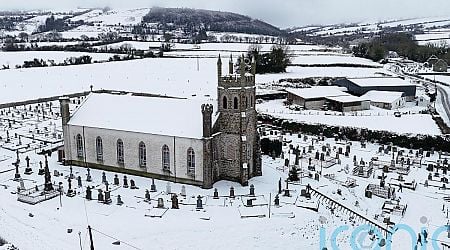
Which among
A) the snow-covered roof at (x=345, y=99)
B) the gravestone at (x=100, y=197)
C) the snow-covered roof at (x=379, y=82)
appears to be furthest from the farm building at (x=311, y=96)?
the gravestone at (x=100, y=197)

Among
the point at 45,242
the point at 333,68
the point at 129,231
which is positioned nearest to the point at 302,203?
the point at 129,231

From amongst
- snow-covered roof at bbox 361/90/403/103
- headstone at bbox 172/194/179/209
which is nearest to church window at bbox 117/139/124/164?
headstone at bbox 172/194/179/209

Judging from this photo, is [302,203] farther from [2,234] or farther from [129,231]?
[2,234]

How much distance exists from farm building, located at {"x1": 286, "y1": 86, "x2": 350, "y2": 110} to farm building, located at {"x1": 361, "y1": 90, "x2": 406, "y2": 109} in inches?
171

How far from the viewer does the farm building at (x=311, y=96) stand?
211 feet

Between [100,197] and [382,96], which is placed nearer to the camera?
[100,197]

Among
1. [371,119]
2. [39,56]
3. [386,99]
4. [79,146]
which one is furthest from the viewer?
[39,56]

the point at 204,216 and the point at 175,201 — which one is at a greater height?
the point at 175,201

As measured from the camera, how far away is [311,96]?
6475cm

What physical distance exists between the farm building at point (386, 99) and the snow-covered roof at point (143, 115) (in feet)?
123

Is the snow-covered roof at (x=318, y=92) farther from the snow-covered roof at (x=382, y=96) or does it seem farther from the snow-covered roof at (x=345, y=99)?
the snow-covered roof at (x=382, y=96)

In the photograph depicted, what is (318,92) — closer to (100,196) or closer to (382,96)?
(382,96)

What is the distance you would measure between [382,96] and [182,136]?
42.9 m

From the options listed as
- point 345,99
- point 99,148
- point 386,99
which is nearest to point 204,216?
point 99,148
